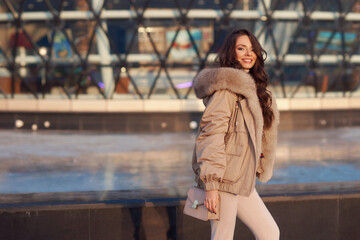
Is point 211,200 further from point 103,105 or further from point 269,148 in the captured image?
point 103,105

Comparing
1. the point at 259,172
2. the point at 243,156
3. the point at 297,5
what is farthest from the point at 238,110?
the point at 297,5

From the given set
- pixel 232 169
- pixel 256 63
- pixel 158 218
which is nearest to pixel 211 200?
pixel 232 169

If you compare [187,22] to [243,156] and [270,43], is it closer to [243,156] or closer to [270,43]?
[270,43]

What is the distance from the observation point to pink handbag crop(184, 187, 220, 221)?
3.39 m

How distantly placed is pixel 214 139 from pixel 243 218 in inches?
24.3

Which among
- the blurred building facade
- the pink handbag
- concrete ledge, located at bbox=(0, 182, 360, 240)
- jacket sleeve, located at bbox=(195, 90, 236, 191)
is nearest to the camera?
jacket sleeve, located at bbox=(195, 90, 236, 191)

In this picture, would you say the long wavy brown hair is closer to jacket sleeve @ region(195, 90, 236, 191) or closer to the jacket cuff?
jacket sleeve @ region(195, 90, 236, 191)

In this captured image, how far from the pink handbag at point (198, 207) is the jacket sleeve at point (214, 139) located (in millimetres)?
168

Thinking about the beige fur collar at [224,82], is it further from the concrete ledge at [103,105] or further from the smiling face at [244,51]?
the concrete ledge at [103,105]

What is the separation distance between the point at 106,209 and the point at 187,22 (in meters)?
13.1

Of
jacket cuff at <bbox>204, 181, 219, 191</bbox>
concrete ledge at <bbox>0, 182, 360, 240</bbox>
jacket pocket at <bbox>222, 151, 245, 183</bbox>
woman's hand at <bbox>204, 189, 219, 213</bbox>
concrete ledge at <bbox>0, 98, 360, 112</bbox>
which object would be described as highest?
concrete ledge at <bbox>0, 98, 360, 112</bbox>

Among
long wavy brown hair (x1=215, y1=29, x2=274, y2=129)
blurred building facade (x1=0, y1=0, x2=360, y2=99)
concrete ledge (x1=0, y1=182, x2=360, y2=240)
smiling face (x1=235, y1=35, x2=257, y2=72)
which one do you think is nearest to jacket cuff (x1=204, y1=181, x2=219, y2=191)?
long wavy brown hair (x1=215, y1=29, x2=274, y2=129)

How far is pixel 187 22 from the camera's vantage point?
57.7ft

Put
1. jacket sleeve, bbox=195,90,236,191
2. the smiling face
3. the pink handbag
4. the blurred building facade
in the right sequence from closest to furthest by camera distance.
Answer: jacket sleeve, bbox=195,90,236,191
the pink handbag
the smiling face
the blurred building facade
